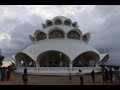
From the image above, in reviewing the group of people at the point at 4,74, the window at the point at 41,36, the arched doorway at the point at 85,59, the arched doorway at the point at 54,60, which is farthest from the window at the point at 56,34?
the group of people at the point at 4,74

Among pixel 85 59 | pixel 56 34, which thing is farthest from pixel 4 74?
pixel 85 59

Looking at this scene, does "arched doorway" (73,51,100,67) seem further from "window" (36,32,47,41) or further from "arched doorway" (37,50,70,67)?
"window" (36,32,47,41)

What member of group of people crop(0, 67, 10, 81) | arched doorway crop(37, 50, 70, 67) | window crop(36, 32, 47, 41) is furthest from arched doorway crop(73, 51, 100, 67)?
group of people crop(0, 67, 10, 81)

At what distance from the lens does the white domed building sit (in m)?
28.1

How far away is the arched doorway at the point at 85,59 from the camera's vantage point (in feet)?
102

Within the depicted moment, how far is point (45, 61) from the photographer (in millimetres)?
31859

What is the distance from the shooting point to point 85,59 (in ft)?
111

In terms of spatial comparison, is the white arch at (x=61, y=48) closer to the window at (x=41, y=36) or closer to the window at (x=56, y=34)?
the window at (x=56, y=34)

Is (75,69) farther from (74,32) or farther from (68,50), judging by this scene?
(74,32)

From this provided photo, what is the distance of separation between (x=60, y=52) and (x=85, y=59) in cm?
651

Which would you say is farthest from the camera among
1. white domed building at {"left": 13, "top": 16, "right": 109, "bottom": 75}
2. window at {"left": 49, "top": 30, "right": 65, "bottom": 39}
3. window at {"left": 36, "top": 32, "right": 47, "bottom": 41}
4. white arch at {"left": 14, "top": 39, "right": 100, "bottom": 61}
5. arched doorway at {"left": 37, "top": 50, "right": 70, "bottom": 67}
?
window at {"left": 36, "top": 32, "right": 47, "bottom": 41}

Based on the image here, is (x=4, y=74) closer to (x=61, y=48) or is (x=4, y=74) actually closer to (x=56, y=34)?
(x=61, y=48)
